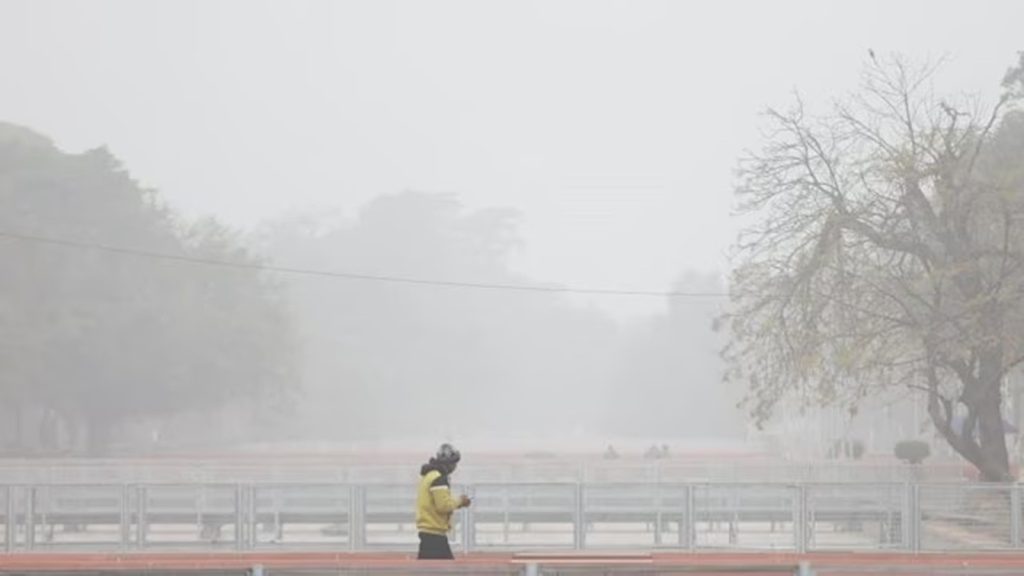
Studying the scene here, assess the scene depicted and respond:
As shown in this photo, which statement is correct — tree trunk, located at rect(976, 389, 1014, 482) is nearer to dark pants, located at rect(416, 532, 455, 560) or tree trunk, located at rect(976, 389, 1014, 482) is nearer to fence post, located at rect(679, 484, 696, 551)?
fence post, located at rect(679, 484, 696, 551)

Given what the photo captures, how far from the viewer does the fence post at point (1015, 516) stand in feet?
108

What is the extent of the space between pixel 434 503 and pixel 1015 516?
1538cm

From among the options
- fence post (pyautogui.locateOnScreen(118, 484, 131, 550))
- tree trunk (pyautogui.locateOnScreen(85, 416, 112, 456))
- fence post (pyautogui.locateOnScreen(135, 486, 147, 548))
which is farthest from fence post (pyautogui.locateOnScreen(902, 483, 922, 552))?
tree trunk (pyautogui.locateOnScreen(85, 416, 112, 456))

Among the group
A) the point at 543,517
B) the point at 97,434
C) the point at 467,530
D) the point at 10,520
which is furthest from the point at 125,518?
the point at 97,434

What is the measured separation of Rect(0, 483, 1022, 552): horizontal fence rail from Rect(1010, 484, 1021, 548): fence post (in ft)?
0.05

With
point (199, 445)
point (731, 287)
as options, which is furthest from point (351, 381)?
point (731, 287)

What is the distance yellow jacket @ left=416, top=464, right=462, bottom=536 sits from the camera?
20531 mm

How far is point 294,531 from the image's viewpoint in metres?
36.3

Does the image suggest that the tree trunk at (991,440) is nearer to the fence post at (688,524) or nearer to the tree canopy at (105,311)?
the fence post at (688,524)

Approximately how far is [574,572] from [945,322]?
24.4 m

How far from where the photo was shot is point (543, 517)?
36.0 m

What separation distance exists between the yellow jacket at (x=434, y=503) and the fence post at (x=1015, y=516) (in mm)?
14883

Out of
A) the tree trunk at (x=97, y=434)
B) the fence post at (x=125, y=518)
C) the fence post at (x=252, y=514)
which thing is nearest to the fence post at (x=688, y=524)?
the fence post at (x=252, y=514)

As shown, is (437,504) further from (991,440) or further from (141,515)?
(991,440)
